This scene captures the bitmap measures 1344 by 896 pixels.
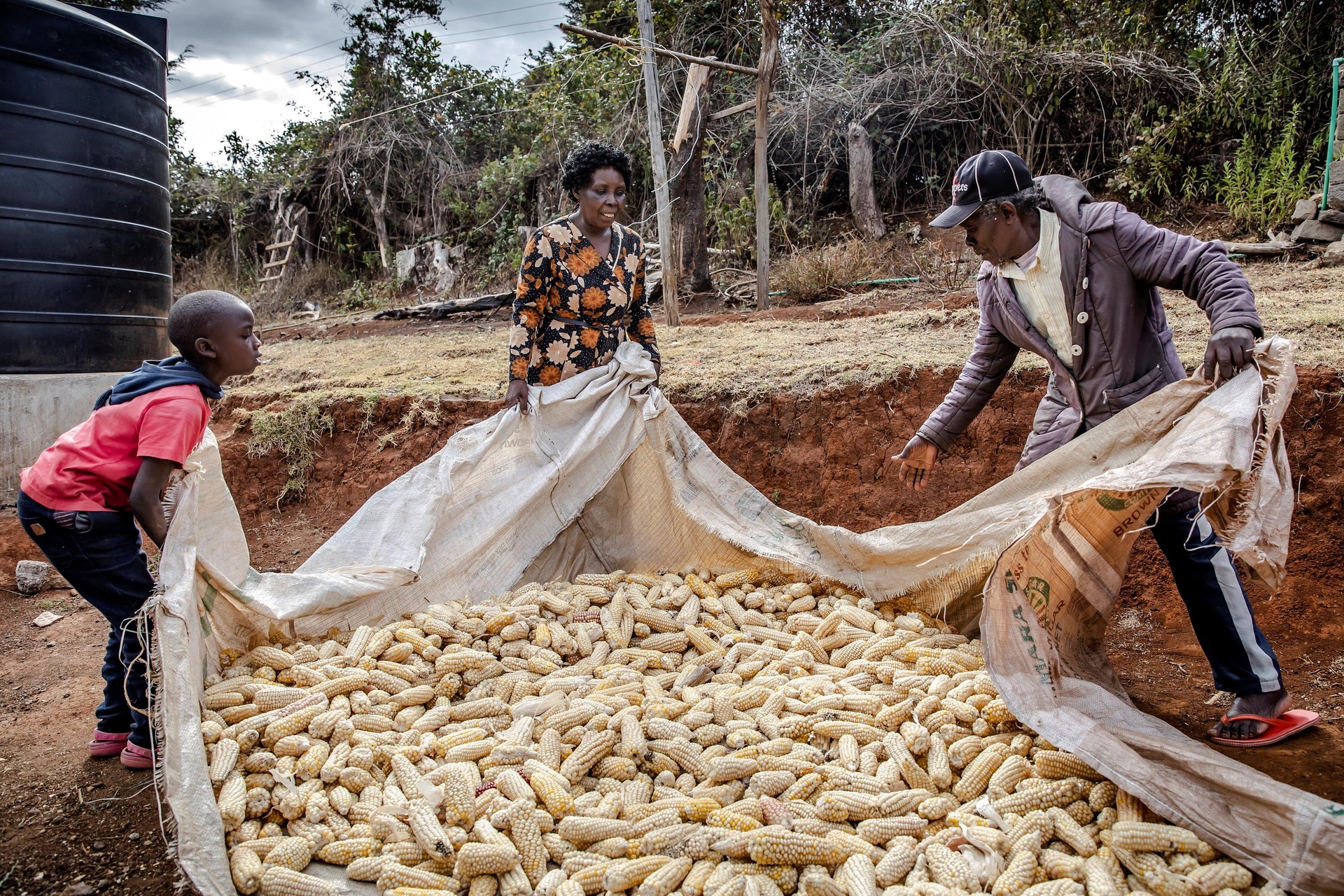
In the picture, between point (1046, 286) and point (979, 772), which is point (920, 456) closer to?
point (1046, 286)

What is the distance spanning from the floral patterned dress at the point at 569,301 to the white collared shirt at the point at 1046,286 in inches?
68.9

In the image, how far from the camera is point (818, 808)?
234 centimetres

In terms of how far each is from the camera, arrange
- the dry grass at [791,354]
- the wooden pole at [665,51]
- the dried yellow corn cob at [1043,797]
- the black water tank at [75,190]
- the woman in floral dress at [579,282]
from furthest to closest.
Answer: the wooden pole at [665,51], the black water tank at [75,190], the dry grass at [791,354], the woman in floral dress at [579,282], the dried yellow corn cob at [1043,797]

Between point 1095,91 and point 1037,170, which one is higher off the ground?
point 1095,91

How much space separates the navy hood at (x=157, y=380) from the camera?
105 inches

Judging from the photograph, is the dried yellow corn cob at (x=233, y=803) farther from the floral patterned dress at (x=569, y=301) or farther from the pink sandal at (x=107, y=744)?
the floral patterned dress at (x=569, y=301)

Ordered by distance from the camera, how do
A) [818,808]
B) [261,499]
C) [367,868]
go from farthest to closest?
[261,499] < [818,808] < [367,868]

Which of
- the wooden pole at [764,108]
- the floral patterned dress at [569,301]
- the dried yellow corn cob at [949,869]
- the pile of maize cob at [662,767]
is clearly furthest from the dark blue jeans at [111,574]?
the wooden pole at [764,108]

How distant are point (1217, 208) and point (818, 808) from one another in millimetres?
9504

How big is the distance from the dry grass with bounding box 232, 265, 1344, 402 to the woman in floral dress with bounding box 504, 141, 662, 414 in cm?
131

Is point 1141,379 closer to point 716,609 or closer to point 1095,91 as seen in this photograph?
point 716,609

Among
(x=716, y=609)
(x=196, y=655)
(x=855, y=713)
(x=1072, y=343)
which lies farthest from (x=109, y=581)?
(x=1072, y=343)

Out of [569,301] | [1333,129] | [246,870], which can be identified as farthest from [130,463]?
[1333,129]

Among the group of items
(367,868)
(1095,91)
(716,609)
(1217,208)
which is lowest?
(367,868)
